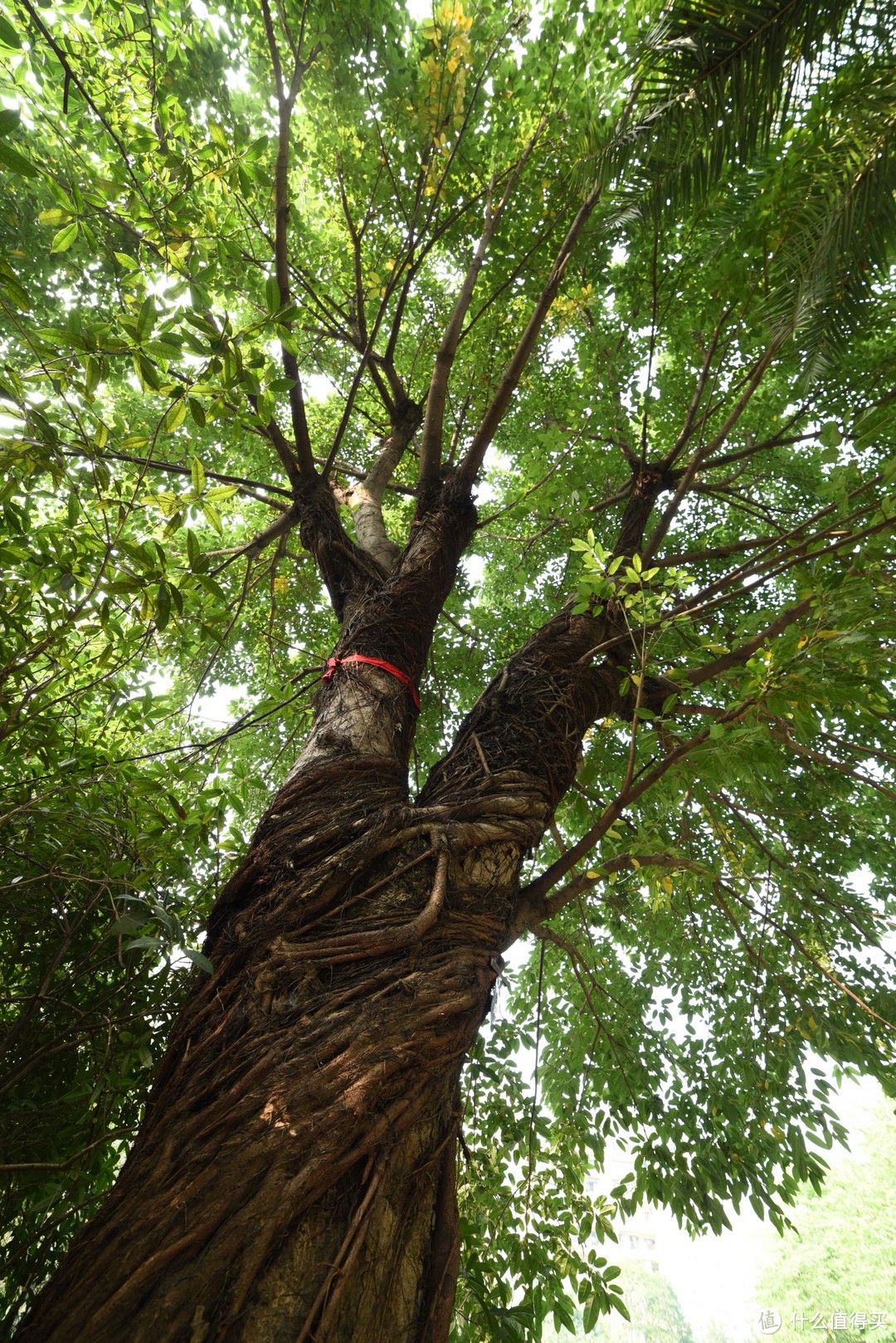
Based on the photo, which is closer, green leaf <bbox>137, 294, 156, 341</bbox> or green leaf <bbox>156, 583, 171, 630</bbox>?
green leaf <bbox>137, 294, 156, 341</bbox>

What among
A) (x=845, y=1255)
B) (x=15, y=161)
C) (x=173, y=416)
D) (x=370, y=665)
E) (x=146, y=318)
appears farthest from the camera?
(x=845, y=1255)

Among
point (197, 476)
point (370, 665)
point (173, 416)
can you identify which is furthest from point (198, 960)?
point (370, 665)

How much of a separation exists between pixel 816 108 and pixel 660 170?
0.60 meters

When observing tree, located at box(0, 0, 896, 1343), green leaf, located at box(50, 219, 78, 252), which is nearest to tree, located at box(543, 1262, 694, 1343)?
tree, located at box(0, 0, 896, 1343)

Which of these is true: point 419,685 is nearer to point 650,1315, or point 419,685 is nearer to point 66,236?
point 66,236

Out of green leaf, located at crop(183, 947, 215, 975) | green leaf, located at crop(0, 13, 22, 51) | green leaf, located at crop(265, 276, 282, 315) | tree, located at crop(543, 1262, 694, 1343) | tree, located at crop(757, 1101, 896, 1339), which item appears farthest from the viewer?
tree, located at crop(543, 1262, 694, 1343)

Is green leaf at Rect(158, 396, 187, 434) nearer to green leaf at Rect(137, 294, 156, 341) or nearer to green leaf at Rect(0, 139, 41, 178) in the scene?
green leaf at Rect(137, 294, 156, 341)

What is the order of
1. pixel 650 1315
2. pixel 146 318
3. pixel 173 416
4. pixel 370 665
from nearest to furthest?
pixel 146 318 → pixel 173 416 → pixel 370 665 → pixel 650 1315

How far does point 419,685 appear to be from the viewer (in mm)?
2934

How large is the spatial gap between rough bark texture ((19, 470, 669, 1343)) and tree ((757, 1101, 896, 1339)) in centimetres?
934

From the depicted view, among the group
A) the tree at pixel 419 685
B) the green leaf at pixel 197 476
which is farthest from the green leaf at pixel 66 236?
the green leaf at pixel 197 476

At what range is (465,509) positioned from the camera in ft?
10.8

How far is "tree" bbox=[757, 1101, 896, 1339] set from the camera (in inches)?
332

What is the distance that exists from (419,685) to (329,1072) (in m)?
1.85
